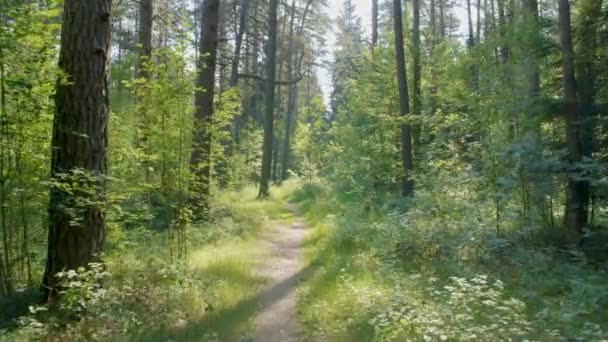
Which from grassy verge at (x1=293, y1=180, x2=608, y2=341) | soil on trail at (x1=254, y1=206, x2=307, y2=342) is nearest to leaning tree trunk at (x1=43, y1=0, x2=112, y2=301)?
soil on trail at (x1=254, y1=206, x2=307, y2=342)

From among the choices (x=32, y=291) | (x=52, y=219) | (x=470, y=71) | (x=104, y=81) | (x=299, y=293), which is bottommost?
(x=299, y=293)

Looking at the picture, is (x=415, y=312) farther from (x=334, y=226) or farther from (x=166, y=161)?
(x=334, y=226)

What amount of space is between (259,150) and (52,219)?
24.3 metres

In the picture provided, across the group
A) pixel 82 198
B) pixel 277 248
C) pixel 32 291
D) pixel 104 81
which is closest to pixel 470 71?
pixel 277 248

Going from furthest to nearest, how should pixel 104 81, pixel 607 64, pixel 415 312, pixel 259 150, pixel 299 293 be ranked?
pixel 259 150 → pixel 607 64 → pixel 299 293 → pixel 104 81 → pixel 415 312

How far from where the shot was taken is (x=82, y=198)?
465 cm

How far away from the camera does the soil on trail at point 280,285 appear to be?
5.45 meters

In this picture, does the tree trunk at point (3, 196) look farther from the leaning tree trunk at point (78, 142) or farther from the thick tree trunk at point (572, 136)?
the thick tree trunk at point (572, 136)

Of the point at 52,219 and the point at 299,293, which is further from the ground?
the point at 52,219

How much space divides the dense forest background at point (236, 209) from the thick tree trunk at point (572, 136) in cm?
3

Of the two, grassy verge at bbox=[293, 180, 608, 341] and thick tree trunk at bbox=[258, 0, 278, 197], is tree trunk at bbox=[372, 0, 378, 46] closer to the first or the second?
thick tree trunk at bbox=[258, 0, 278, 197]

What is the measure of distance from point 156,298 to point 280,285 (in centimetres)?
253

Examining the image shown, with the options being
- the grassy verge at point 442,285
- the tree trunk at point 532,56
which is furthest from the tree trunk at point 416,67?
the tree trunk at point 532,56

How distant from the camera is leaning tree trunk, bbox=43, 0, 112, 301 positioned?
4.78 m
